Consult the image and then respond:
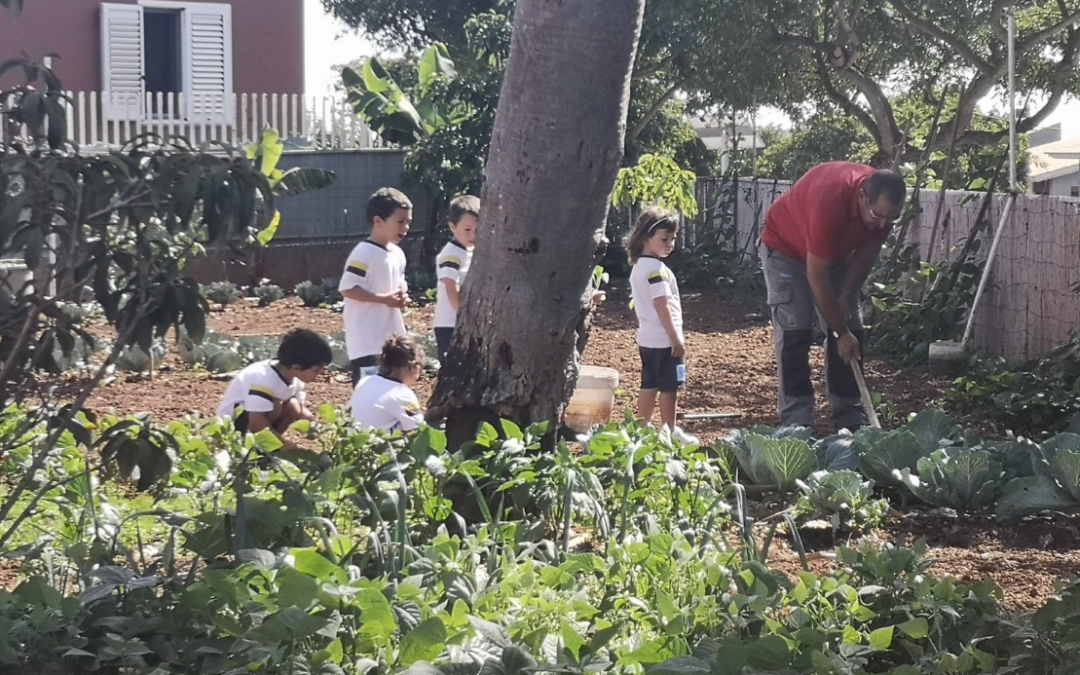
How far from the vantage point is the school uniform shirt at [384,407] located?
583 cm

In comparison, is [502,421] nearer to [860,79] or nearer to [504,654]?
[504,654]

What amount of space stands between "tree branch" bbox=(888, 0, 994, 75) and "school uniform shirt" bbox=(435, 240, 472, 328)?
35.8 feet

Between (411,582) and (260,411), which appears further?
(260,411)

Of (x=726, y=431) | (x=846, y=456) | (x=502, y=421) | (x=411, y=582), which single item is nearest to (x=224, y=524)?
(x=411, y=582)

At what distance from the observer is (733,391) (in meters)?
9.66

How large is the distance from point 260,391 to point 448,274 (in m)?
1.48

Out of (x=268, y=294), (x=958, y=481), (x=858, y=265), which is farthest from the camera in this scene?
(x=268, y=294)

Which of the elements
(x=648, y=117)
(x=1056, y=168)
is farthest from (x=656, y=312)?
(x=1056, y=168)

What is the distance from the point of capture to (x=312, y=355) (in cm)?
630

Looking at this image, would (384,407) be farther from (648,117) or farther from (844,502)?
(648,117)

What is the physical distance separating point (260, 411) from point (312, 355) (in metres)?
0.36

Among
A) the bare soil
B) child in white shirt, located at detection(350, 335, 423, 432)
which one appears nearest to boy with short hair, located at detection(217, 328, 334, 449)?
child in white shirt, located at detection(350, 335, 423, 432)

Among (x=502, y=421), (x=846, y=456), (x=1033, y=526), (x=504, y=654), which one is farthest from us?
(x=846, y=456)

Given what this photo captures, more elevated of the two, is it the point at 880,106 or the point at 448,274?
the point at 880,106
